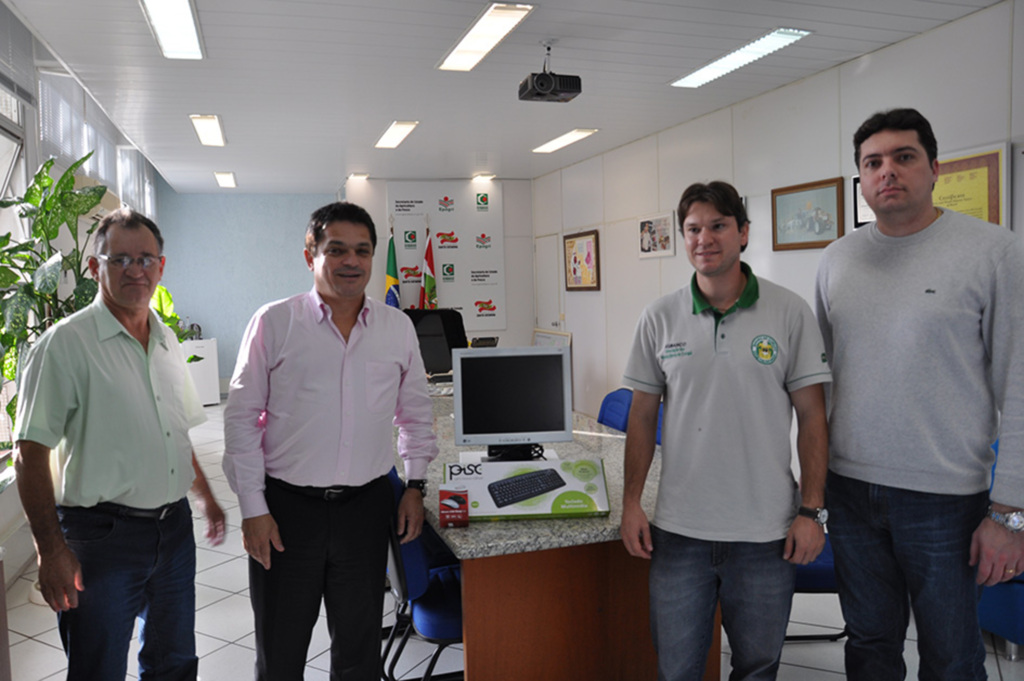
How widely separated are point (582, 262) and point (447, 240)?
1881 millimetres

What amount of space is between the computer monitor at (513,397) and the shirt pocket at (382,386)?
0.62 m

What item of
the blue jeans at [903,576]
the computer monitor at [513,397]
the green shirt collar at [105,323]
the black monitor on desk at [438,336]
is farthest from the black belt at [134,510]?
the black monitor on desk at [438,336]

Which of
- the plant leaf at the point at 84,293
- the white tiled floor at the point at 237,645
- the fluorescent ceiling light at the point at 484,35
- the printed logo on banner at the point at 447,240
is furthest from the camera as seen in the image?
the printed logo on banner at the point at 447,240

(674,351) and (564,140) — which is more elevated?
(564,140)

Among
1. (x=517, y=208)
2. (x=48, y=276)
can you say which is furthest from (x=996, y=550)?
(x=517, y=208)

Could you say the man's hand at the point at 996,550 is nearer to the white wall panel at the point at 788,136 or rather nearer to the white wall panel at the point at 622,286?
the white wall panel at the point at 788,136

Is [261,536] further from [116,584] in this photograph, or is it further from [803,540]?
[803,540]

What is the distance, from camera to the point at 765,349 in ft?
6.17

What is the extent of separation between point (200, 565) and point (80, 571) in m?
2.61

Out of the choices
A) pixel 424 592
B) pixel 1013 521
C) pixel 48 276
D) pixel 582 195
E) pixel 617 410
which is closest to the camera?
pixel 1013 521

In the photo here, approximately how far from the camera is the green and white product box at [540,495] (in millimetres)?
2230

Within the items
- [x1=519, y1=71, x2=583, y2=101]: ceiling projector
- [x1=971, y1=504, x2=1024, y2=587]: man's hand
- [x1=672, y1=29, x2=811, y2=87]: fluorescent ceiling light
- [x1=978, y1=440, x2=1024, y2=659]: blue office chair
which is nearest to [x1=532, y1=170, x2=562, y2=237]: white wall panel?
[x1=672, y1=29, x2=811, y2=87]: fluorescent ceiling light

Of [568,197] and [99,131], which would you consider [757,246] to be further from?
[99,131]

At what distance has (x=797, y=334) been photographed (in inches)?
74.7
